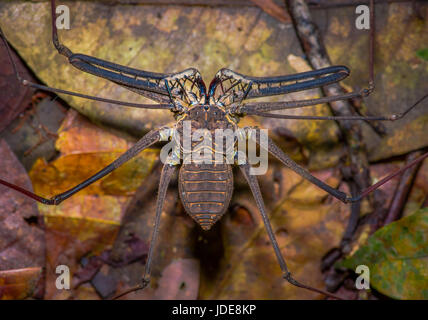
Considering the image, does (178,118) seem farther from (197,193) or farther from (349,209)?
(349,209)

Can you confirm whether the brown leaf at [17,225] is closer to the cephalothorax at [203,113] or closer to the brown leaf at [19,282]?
the brown leaf at [19,282]

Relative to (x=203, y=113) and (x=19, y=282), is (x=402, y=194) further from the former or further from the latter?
(x=19, y=282)

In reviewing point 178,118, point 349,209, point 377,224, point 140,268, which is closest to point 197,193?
point 178,118

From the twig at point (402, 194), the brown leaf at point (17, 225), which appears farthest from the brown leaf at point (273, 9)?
the brown leaf at point (17, 225)

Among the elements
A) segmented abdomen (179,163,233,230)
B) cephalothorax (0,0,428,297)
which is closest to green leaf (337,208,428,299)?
cephalothorax (0,0,428,297)

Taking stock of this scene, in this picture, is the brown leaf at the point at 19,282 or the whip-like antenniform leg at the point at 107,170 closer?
the whip-like antenniform leg at the point at 107,170

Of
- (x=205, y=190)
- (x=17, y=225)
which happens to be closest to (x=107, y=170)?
(x=205, y=190)
